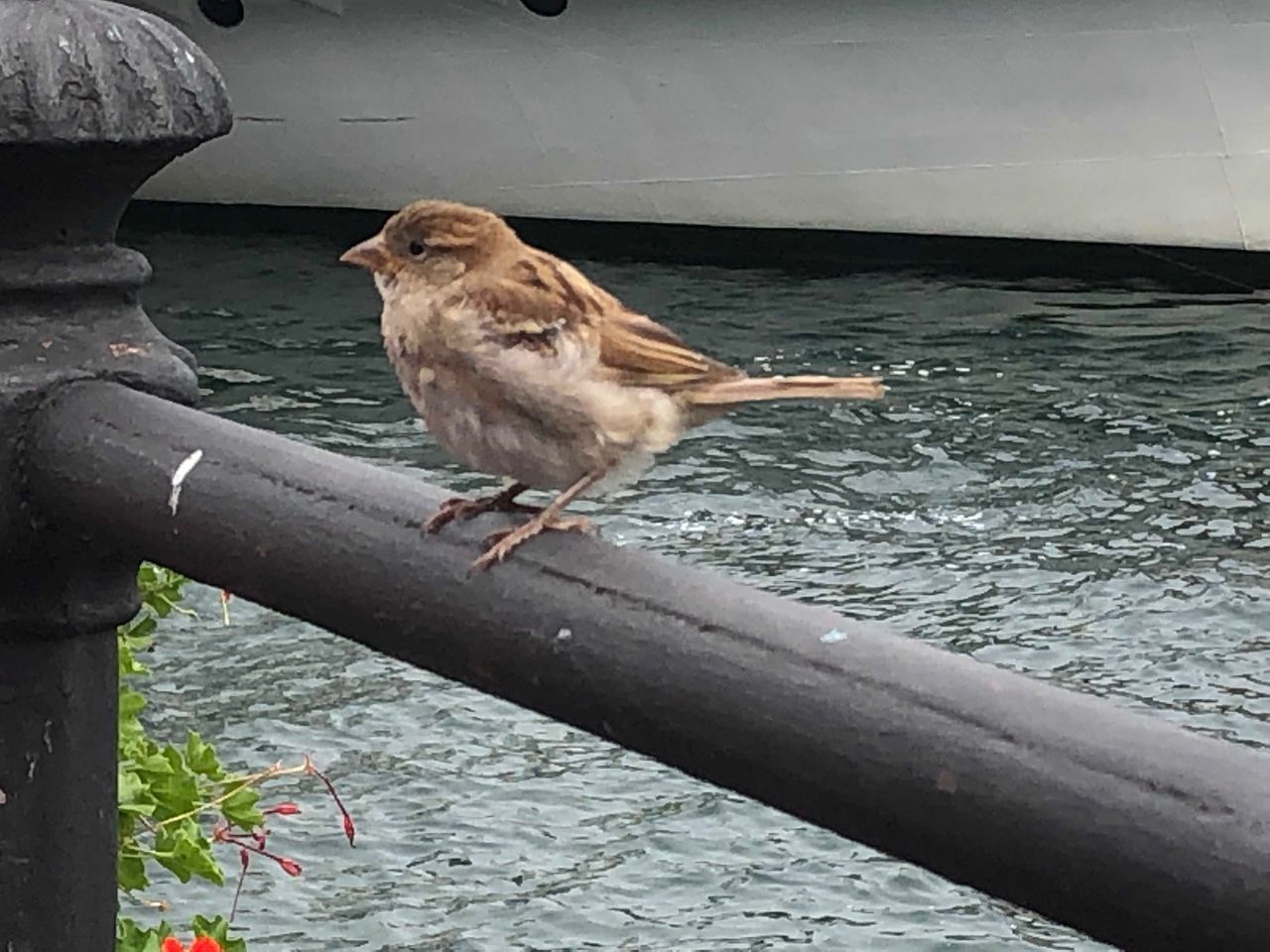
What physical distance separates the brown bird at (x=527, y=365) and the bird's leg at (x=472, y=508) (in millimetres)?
149

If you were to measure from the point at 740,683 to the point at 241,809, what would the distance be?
1.95 metres

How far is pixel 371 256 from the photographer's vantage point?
1.99 meters

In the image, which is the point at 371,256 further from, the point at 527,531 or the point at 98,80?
the point at 527,531

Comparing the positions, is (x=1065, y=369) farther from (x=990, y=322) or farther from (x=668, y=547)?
(x=668, y=547)

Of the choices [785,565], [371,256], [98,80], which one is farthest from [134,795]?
[785,565]

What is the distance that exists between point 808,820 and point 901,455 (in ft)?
23.6

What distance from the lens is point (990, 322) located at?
Answer: 32.9 feet

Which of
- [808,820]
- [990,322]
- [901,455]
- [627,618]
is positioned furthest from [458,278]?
[990,322]

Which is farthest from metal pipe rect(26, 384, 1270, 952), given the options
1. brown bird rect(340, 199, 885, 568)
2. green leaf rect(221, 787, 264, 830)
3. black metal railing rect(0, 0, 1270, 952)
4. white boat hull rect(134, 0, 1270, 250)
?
white boat hull rect(134, 0, 1270, 250)

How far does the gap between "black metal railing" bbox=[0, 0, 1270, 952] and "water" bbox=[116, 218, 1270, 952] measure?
5.43ft

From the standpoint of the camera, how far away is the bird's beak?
6.45 ft

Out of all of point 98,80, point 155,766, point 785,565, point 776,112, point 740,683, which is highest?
point 98,80

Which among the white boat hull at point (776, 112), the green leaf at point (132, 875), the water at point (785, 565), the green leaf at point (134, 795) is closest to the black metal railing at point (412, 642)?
the green leaf at point (134, 795)

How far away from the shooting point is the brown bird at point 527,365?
1870 millimetres
